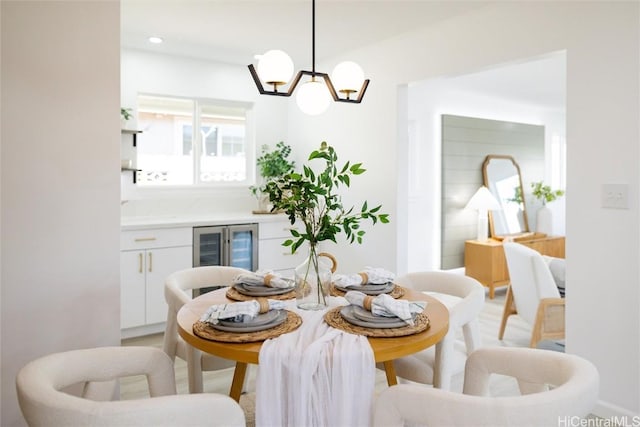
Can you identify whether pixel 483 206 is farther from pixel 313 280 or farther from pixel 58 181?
pixel 58 181

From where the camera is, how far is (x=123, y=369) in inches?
64.3

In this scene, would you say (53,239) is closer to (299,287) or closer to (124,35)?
(299,287)

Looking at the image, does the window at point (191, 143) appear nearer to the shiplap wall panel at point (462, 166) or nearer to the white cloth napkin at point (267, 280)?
the shiplap wall panel at point (462, 166)

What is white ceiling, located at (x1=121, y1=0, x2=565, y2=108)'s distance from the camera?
3178mm

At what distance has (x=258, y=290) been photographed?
7.21ft

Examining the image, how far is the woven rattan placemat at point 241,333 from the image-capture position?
1616 millimetres

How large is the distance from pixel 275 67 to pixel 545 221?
5.50 m

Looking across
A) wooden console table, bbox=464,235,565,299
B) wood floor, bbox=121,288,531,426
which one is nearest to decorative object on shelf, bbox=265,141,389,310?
wood floor, bbox=121,288,531,426

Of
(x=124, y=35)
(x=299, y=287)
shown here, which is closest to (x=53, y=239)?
(x=299, y=287)

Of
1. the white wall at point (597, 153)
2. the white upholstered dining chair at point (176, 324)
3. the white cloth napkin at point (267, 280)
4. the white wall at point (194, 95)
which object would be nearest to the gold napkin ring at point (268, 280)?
the white cloth napkin at point (267, 280)

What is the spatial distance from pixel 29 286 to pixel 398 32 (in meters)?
2.96

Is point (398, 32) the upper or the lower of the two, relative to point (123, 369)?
upper

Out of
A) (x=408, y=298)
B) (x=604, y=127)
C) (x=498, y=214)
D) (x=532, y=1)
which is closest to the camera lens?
(x=408, y=298)

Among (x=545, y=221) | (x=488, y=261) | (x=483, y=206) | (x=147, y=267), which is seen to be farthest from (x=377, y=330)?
(x=545, y=221)
